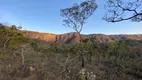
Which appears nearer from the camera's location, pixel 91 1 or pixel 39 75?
pixel 39 75

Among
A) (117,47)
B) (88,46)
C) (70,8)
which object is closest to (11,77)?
(70,8)

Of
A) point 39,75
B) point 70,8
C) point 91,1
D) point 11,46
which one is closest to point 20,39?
point 11,46

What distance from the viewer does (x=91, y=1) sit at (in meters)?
16.9

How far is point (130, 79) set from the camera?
10695 millimetres

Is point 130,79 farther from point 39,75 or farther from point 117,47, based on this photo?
point 117,47

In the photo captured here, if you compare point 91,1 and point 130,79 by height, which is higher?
point 91,1

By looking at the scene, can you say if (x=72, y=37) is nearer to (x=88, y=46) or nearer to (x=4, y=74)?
(x=88, y=46)

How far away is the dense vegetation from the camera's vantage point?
23.4ft

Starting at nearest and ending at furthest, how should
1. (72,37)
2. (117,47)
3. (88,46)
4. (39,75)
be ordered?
(39,75)
(88,46)
(117,47)
(72,37)

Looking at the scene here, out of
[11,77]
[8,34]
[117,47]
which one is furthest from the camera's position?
[117,47]

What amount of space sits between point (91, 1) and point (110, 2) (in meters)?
6.59

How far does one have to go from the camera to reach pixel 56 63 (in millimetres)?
14188

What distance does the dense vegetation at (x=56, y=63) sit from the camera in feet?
23.4

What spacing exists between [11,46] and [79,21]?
255 inches
